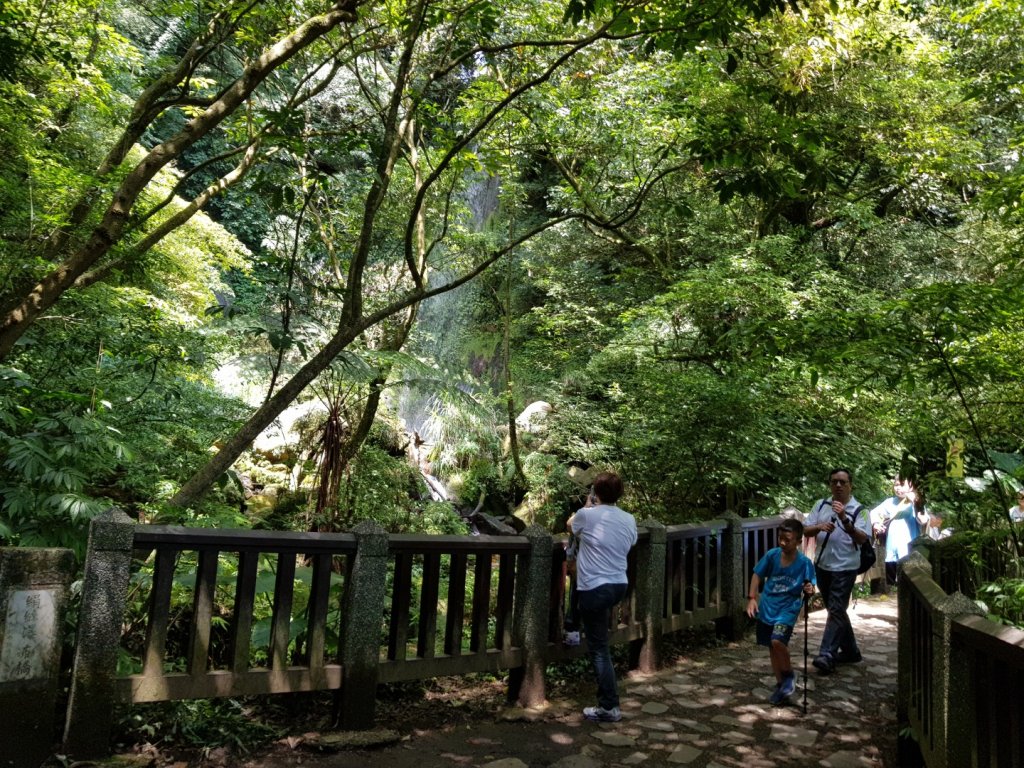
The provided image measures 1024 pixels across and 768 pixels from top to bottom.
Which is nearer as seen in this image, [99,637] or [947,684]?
[947,684]

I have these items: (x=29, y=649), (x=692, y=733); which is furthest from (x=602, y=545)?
(x=29, y=649)

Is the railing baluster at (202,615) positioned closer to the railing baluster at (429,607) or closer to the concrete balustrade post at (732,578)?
the railing baluster at (429,607)

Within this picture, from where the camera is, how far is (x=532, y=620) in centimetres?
532

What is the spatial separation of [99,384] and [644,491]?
22.5 ft

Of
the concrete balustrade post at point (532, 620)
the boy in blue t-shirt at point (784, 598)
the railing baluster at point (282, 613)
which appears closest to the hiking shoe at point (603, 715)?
the concrete balustrade post at point (532, 620)

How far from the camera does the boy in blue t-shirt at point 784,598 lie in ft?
18.0

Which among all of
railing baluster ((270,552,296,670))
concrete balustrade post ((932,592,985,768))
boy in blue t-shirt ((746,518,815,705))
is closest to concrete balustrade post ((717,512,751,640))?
boy in blue t-shirt ((746,518,815,705))

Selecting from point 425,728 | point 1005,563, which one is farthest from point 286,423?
point 1005,563

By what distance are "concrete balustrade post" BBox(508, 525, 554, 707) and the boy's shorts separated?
5.86ft

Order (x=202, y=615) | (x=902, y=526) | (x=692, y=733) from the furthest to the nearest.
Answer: (x=902, y=526), (x=692, y=733), (x=202, y=615)

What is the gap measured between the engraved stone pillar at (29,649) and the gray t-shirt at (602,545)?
125 inches

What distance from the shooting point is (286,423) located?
14.4 m

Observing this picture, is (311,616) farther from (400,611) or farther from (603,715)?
(603,715)

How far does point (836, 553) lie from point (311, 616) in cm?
453
